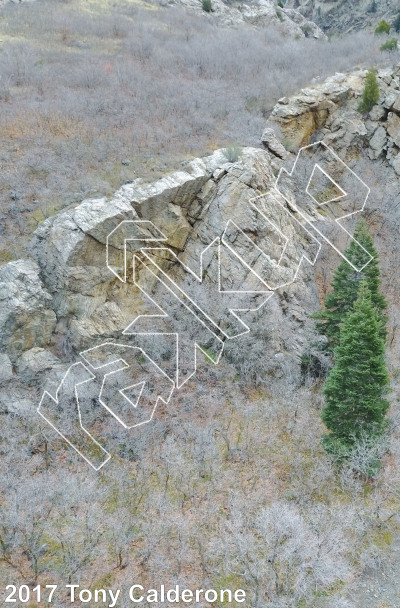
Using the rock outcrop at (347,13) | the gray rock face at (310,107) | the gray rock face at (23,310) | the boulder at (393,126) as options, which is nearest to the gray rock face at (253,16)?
the rock outcrop at (347,13)

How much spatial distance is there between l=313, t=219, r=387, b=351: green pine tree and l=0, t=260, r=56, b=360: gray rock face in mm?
10701

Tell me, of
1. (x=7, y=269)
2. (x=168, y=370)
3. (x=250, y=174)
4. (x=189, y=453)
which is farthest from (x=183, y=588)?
(x=250, y=174)

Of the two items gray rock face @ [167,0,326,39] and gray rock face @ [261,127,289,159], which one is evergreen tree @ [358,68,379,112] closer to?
gray rock face @ [261,127,289,159]

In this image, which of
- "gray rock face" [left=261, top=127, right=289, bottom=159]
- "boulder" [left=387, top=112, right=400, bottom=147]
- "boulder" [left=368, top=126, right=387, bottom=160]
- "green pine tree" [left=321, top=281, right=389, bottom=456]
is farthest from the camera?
"boulder" [left=368, top=126, right=387, bottom=160]

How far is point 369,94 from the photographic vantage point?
26.4 meters

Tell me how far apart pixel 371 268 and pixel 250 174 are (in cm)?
686

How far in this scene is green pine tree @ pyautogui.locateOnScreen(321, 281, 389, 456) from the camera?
1293 centimetres

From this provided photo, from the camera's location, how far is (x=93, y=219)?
16.6 meters

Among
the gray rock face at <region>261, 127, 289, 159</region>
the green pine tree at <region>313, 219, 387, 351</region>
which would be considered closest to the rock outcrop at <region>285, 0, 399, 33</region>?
the gray rock face at <region>261, 127, 289, 159</region>

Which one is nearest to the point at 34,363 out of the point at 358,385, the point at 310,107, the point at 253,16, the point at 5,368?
the point at 5,368

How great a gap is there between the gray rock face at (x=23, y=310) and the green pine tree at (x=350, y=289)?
10701 millimetres

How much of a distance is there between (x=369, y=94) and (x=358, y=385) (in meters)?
21.3

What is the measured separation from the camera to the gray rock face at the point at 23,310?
1491cm

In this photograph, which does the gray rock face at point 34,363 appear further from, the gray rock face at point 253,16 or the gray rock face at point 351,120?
the gray rock face at point 253,16
